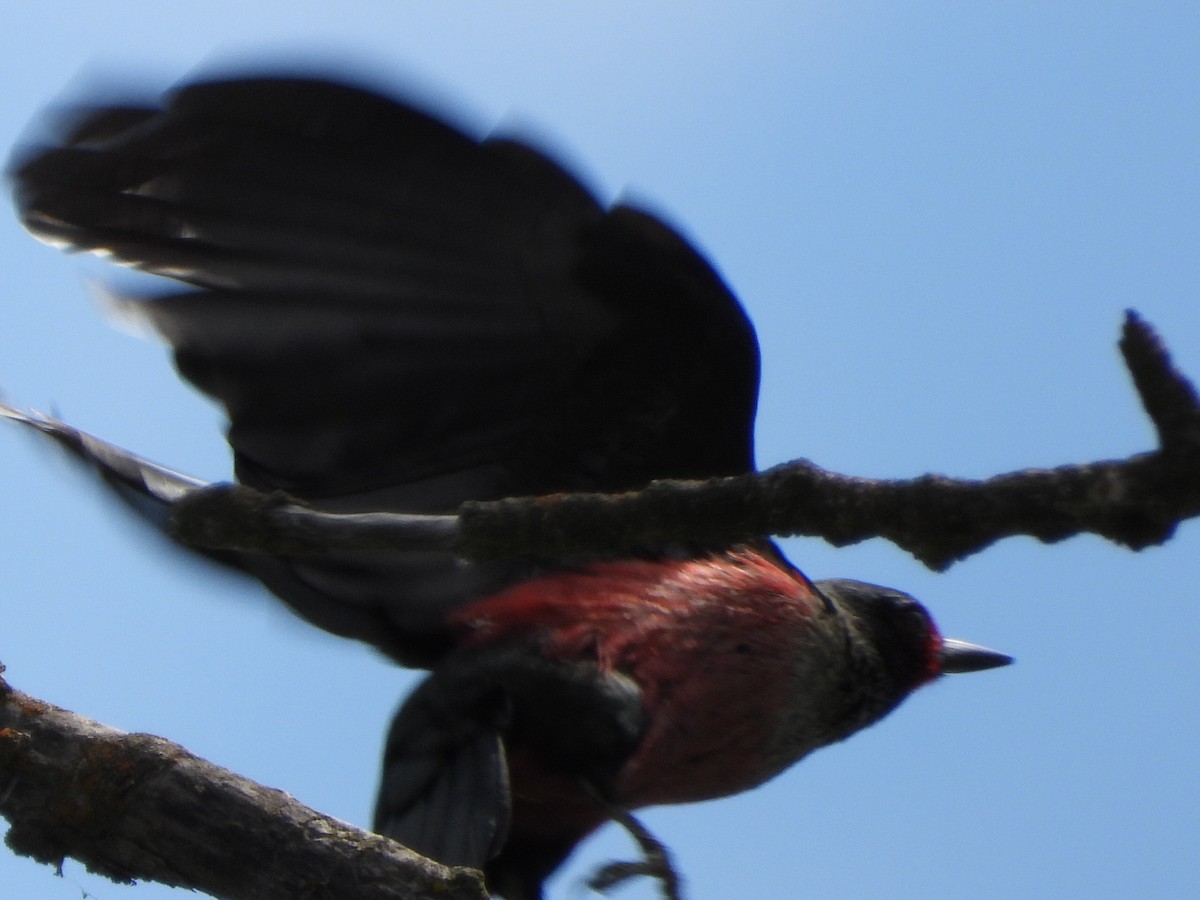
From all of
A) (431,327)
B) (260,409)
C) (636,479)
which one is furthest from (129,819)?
(636,479)

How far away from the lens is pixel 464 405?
4.11 metres

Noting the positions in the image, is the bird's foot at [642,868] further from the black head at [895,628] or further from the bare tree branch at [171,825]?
the black head at [895,628]

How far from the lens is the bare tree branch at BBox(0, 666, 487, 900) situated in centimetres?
255

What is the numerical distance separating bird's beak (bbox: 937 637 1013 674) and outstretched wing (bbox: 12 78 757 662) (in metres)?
1.84

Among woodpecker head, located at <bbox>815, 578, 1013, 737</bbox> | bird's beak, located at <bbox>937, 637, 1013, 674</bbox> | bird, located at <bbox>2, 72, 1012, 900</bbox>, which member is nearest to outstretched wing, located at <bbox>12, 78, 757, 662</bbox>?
bird, located at <bbox>2, 72, 1012, 900</bbox>

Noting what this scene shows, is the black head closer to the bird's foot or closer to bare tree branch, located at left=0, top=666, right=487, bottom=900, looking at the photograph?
the bird's foot

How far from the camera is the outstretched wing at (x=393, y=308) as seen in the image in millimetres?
3490

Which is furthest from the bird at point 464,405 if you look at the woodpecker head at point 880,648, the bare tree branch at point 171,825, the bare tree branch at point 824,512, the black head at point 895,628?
the bare tree branch at point 824,512

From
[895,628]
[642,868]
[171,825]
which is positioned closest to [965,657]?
[895,628]

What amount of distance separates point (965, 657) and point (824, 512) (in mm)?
4169

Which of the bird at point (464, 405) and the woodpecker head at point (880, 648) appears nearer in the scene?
the bird at point (464, 405)

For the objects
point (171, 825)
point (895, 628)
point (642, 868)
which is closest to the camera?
point (171, 825)

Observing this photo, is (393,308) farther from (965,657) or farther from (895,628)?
(965,657)

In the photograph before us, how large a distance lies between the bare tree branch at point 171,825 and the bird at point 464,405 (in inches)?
40.3
